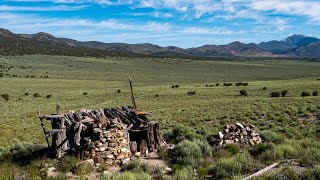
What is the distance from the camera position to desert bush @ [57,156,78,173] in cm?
1242

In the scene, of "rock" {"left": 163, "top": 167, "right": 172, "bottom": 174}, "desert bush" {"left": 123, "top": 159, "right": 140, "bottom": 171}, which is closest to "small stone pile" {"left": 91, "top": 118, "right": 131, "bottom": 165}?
"desert bush" {"left": 123, "top": 159, "right": 140, "bottom": 171}

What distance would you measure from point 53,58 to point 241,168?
5009 inches

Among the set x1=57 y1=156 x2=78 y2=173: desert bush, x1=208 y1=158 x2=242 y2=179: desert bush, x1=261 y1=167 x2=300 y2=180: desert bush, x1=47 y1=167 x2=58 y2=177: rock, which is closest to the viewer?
x1=261 y1=167 x2=300 y2=180: desert bush

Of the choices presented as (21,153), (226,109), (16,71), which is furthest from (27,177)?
(16,71)

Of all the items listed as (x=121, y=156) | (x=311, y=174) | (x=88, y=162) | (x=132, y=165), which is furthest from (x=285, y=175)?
(x=88, y=162)

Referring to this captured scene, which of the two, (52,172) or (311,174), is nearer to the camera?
(311,174)

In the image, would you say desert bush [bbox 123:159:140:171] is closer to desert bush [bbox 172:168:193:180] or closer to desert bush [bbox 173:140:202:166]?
desert bush [bbox 173:140:202:166]

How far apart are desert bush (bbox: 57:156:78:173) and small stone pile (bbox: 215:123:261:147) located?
Result: 574 centimetres

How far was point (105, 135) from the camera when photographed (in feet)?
45.1

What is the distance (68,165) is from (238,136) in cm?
703

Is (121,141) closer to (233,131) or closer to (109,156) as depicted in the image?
(109,156)

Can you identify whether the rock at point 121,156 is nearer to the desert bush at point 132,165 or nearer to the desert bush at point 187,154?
the desert bush at point 132,165

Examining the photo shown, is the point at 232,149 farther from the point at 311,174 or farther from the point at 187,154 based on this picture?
the point at 311,174

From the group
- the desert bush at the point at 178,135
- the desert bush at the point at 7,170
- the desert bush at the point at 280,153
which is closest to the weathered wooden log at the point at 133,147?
the desert bush at the point at 178,135
